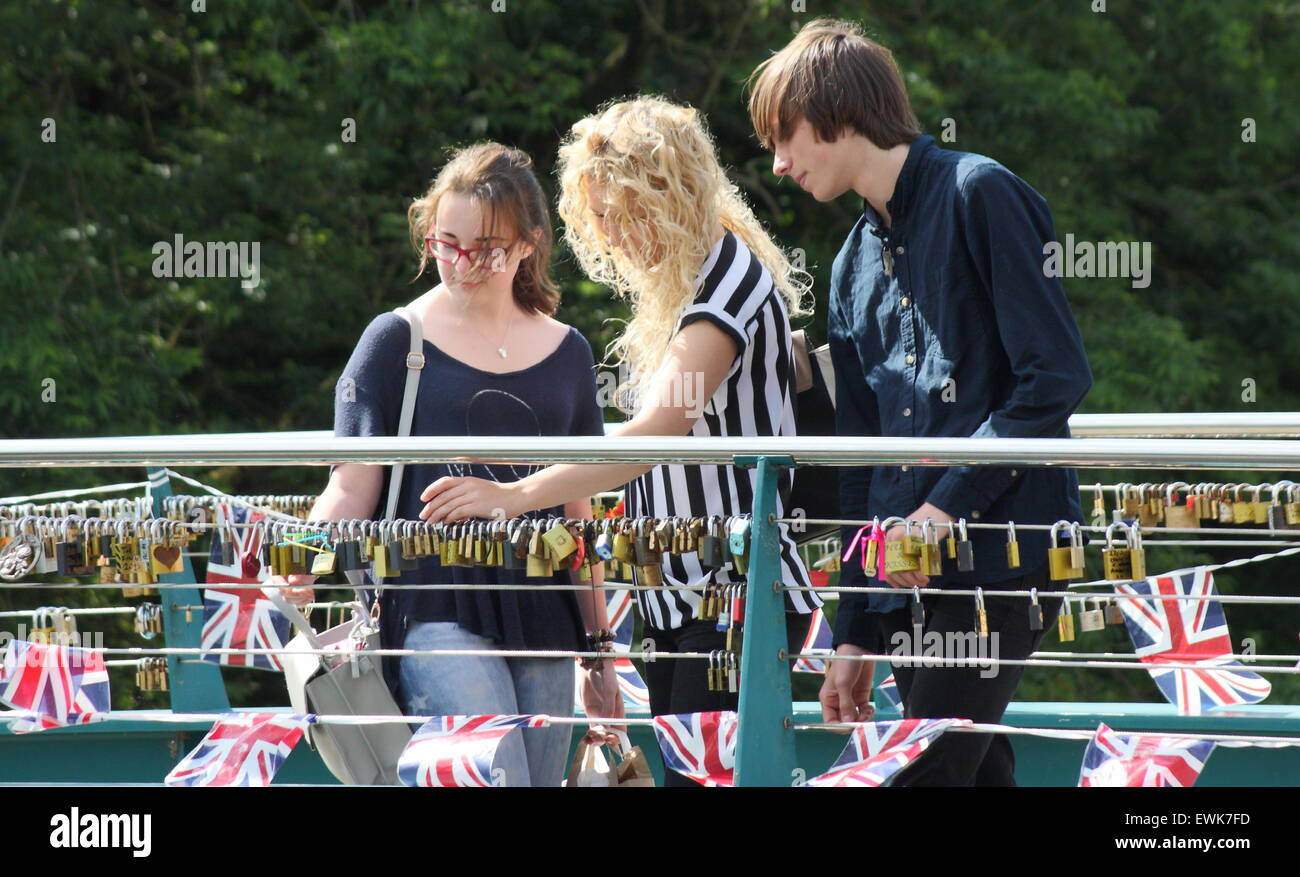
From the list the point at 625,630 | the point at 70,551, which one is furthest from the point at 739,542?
the point at 625,630

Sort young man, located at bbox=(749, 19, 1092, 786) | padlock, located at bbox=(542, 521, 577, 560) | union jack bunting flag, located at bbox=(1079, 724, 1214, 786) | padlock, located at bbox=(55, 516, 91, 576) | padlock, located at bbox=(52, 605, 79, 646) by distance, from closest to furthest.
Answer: union jack bunting flag, located at bbox=(1079, 724, 1214, 786)
young man, located at bbox=(749, 19, 1092, 786)
padlock, located at bbox=(542, 521, 577, 560)
padlock, located at bbox=(55, 516, 91, 576)
padlock, located at bbox=(52, 605, 79, 646)

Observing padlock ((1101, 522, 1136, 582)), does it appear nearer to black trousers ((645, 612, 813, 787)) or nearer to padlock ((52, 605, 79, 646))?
black trousers ((645, 612, 813, 787))

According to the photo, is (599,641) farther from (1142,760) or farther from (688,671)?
(1142,760)

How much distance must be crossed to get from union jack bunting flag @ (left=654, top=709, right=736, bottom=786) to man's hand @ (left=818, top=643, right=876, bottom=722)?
0.87 feet

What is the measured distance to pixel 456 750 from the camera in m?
2.60

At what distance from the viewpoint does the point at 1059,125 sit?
10078mm

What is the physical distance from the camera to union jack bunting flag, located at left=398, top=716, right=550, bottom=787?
2.58 m

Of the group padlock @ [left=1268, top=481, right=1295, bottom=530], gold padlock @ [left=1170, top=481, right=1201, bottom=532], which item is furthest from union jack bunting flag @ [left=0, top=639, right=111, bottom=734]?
padlock @ [left=1268, top=481, right=1295, bottom=530]

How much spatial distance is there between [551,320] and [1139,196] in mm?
8746

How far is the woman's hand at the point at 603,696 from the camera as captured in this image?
10.1ft

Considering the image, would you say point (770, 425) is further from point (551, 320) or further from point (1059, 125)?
point (1059, 125)

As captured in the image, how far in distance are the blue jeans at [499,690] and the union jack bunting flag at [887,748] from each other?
0.52 meters

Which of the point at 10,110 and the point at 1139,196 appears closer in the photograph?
the point at 10,110
